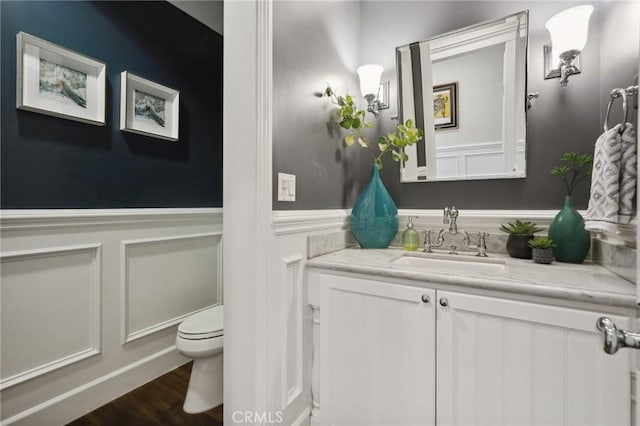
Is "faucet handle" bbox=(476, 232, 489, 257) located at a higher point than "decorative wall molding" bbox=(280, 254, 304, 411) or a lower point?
higher

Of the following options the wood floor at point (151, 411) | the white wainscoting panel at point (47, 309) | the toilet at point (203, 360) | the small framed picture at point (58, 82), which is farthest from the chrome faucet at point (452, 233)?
the small framed picture at point (58, 82)

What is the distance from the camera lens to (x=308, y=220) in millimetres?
1259

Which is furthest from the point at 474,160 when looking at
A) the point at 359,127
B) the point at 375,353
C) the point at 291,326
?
the point at 291,326

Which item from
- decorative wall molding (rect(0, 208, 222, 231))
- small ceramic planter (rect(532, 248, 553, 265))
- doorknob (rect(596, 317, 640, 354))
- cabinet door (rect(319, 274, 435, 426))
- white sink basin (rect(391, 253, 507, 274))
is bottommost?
cabinet door (rect(319, 274, 435, 426))

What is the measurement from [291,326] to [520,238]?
1.08m

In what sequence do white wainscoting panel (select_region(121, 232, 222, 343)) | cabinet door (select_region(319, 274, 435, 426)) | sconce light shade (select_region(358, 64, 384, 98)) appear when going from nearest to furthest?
1. cabinet door (select_region(319, 274, 435, 426))
2. sconce light shade (select_region(358, 64, 384, 98))
3. white wainscoting panel (select_region(121, 232, 222, 343))

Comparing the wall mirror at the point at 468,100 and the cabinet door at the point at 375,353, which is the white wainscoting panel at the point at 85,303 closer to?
the cabinet door at the point at 375,353

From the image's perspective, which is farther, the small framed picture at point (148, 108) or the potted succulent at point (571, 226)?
the small framed picture at point (148, 108)

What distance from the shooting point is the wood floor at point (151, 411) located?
143 centimetres

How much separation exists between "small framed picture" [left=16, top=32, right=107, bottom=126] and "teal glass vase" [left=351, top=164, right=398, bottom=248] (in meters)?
1.51

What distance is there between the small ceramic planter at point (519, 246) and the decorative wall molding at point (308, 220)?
2.57 feet

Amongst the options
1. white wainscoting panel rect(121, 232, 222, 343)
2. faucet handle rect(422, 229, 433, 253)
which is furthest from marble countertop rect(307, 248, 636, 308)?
white wainscoting panel rect(121, 232, 222, 343)

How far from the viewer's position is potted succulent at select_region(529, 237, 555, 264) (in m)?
1.15

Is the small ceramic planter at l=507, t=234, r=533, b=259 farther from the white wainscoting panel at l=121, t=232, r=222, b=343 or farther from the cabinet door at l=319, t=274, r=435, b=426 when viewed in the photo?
the white wainscoting panel at l=121, t=232, r=222, b=343
